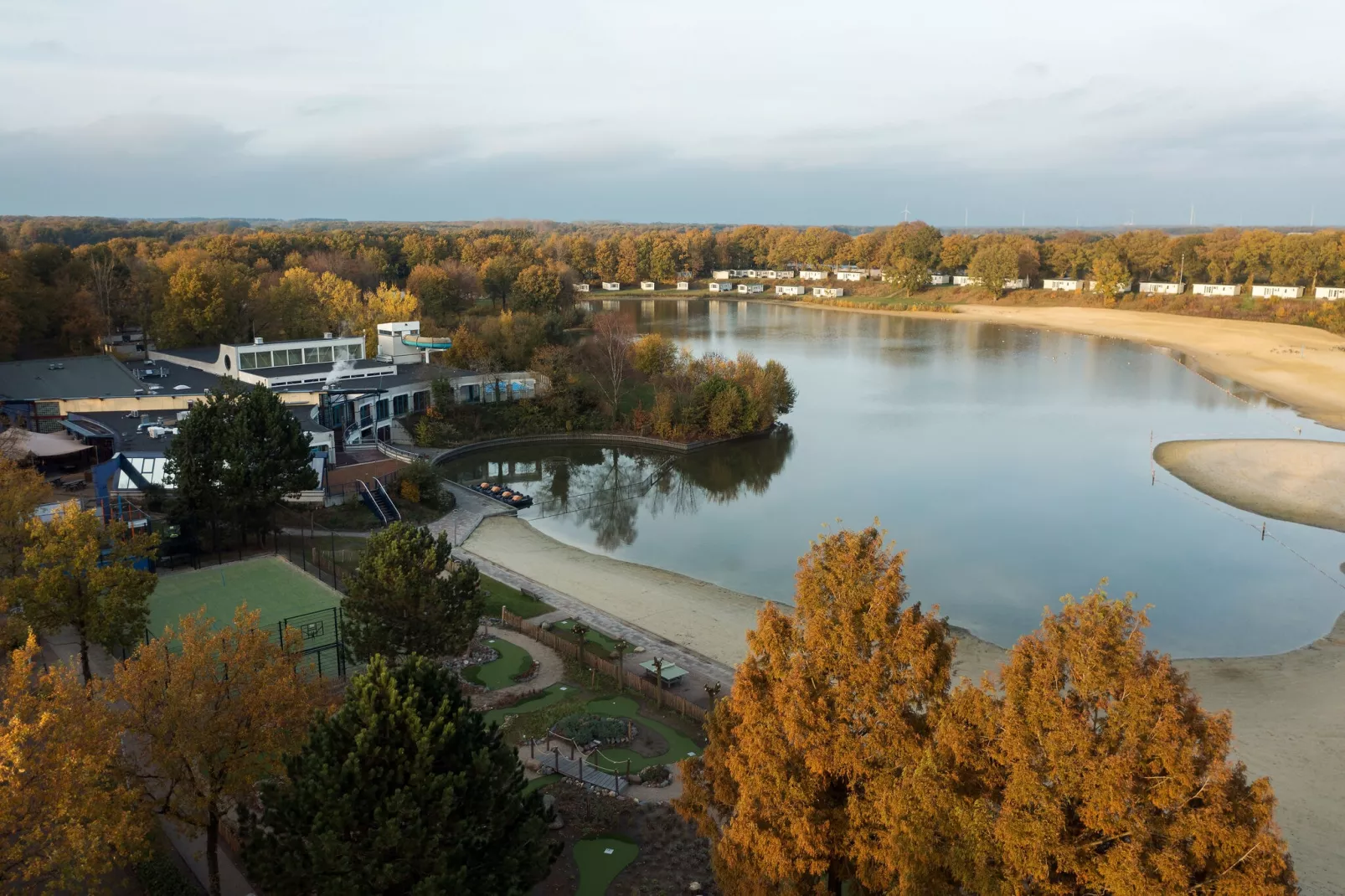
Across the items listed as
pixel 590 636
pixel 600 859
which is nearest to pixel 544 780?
pixel 600 859

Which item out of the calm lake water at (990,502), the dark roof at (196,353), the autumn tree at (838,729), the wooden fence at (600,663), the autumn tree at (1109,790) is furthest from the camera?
the dark roof at (196,353)

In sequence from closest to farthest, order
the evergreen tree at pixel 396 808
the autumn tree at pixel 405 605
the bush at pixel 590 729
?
the evergreen tree at pixel 396 808 → the bush at pixel 590 729 → the autumn tree at pixel 405 605

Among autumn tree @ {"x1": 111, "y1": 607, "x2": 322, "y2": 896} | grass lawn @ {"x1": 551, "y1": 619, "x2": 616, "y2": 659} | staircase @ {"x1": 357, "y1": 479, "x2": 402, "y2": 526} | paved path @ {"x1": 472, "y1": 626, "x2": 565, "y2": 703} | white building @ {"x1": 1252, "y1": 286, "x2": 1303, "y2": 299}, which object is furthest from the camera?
white building @ {"x1": 1252, "y1": 286, "x2": 1303, "y2": 299}

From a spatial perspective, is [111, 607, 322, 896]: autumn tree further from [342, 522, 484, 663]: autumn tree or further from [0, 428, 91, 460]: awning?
[0, 428, 91, 460]: awning

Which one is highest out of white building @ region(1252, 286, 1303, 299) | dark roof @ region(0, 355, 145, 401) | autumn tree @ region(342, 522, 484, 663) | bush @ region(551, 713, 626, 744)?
white building @ region(1252, 286, 1303, 299)

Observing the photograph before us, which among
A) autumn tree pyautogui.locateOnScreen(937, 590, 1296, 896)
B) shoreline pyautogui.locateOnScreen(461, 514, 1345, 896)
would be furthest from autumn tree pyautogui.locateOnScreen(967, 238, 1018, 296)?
autumn tree pyautogui.locateOnScreen(937, 590, 1296, 896)

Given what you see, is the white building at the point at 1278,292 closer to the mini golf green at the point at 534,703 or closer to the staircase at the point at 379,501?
the staircase at the point at 379,501

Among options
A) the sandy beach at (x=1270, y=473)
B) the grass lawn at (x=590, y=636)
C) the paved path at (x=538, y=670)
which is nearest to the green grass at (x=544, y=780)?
the paved path at (x=538, y=670)

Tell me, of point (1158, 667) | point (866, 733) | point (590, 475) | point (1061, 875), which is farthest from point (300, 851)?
point (590, 475)
